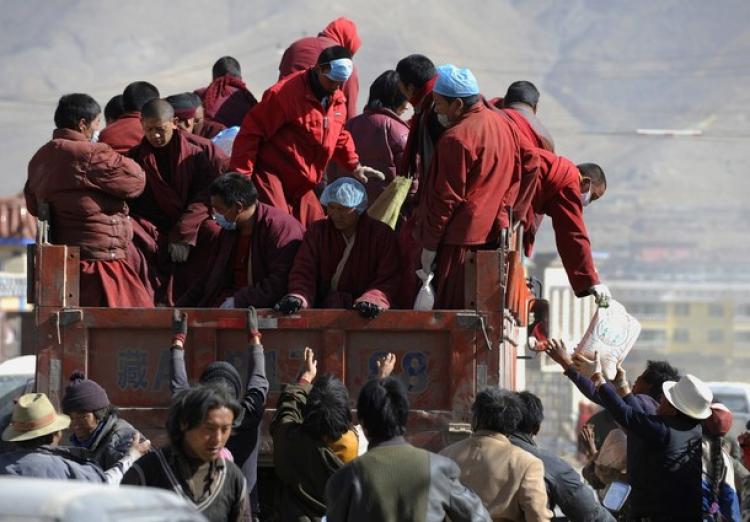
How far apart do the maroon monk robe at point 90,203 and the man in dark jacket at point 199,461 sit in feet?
9.28

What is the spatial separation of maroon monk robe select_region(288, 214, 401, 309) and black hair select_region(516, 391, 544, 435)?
1.34m

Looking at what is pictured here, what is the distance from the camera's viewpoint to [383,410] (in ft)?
18.7

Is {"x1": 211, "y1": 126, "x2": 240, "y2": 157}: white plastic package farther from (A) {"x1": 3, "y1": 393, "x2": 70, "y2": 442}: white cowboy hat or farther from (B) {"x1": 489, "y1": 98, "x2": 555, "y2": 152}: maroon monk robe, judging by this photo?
(A) {"x1": 3, "y1": 393, "x2": 70, "y2": 442}: white cowboy hat

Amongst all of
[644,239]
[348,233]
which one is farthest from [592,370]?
[644,239]

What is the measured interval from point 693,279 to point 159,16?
92.1 metres

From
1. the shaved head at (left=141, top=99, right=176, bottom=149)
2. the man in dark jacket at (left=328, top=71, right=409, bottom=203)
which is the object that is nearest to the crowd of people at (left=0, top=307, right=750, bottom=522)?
the shaved head at (left=141, top=99, right=176, bottom=149)

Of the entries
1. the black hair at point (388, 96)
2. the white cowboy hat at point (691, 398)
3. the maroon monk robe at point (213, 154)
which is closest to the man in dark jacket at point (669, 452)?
the white cowboy hat at point (691, 398)

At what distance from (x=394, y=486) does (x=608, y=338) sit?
10.9ft

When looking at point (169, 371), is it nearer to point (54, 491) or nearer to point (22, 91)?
point (54, 491)

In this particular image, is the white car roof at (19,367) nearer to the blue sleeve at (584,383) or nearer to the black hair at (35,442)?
the blue sleeve at (584,383)

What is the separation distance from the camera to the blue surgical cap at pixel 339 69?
9148 millimetres

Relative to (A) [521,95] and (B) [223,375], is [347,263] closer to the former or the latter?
(B) [223,375]

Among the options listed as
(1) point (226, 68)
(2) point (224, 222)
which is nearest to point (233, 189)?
(2) point (224, 222)

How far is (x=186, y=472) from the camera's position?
545 centimetres
